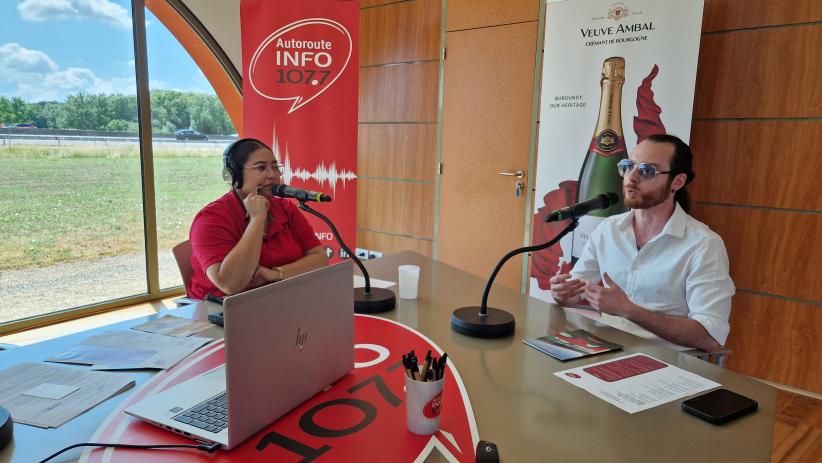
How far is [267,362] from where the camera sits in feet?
2.99

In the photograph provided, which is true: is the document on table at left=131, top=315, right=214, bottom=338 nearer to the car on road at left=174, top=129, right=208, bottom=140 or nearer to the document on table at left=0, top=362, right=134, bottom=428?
the document on table at left=0, top=362, right=134, bottom=428

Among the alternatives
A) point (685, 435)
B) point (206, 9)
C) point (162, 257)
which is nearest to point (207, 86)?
point (206, 9)

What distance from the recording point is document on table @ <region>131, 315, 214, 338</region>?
4.59 feet

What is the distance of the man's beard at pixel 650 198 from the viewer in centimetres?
190

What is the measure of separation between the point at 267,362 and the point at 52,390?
0.52 m

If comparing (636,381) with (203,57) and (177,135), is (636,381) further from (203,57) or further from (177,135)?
(203,57)

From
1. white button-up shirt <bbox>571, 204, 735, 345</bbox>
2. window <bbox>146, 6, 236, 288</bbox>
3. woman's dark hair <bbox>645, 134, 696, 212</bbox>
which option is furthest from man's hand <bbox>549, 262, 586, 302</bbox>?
window <bbox>146, 6, 236, 288</bbox>

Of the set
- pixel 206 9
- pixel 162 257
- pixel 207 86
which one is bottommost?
pixel 162 257

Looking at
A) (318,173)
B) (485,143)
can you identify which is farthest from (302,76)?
(485,143)

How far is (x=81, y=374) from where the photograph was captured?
1140 mm

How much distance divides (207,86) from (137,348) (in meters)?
3.63

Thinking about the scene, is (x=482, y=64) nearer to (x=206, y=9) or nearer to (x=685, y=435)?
(x=206, y=9)

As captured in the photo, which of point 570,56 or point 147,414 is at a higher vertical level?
point 570,56

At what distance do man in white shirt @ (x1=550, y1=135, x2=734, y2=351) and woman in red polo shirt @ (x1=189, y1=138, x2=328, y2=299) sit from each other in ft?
3.43
